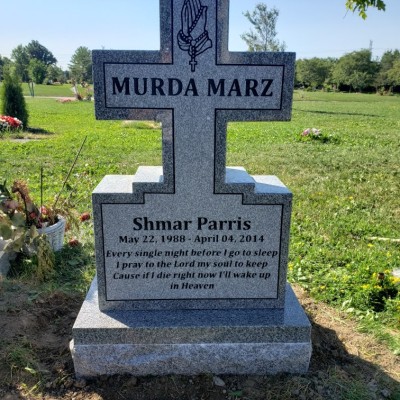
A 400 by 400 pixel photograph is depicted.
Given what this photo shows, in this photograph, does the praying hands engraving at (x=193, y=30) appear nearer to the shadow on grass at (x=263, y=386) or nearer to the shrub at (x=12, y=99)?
the shadow on grass at (x=263, y=386)

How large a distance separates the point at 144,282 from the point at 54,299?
3.23 feet

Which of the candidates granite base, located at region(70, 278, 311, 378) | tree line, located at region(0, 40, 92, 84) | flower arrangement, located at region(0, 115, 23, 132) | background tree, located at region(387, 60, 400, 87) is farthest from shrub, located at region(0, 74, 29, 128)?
background tree, located at region(387, 60, 400, 87)

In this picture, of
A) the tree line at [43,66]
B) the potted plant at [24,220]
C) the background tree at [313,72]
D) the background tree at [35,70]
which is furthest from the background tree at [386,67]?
→ the potted plant at [24,220]

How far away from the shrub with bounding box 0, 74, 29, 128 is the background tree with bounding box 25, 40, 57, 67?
104192 mm

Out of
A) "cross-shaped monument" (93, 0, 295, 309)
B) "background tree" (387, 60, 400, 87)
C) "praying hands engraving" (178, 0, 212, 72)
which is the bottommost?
"cross-shaped monument" (93, 0, 295, 309)

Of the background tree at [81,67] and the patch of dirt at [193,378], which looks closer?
the patch of dirt at [193,378]


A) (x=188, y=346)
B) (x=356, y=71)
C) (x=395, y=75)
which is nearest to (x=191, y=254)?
(x=188, y=346)

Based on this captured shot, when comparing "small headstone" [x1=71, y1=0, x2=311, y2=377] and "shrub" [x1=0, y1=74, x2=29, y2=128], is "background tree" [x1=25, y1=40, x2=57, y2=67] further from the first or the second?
"small headstone" [x1=71, y1=0, x2=311, y2=377]

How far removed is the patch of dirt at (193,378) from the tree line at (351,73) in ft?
232

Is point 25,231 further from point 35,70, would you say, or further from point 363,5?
point 35,70

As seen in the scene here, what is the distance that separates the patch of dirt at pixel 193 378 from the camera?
2.45 m

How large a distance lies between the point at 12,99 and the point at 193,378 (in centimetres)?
1484

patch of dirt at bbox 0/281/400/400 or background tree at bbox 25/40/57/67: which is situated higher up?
background tree at bbox 25/40/57/67

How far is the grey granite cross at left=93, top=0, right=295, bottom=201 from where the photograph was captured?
7.85 feet
